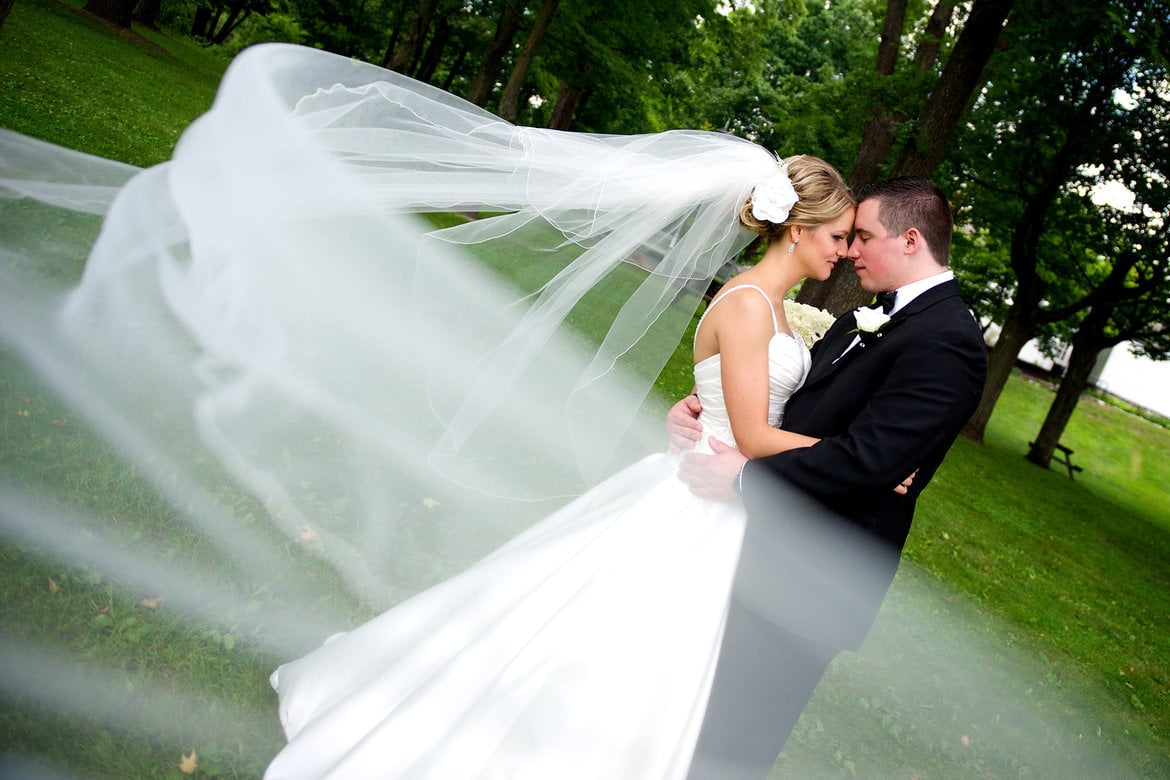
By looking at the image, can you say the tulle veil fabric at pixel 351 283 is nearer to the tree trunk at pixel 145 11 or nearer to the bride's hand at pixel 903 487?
the bride's hand at pixel 903 487

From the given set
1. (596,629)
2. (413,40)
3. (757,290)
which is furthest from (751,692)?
(413,40)

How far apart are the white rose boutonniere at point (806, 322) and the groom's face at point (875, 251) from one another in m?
0.42

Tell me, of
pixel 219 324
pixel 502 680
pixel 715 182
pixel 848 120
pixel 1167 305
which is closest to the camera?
pixel 502 680

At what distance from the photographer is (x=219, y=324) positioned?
4.34 metres

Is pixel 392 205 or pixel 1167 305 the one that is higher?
pixel 1167 305

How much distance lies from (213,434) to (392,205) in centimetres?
198

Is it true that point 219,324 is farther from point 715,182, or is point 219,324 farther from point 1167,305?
point 1167,305

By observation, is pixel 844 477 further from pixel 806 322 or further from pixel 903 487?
pixel 806 322

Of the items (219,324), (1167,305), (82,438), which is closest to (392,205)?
(219,324)

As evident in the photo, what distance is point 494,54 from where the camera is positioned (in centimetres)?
2238

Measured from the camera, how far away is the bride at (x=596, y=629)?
2.90 m

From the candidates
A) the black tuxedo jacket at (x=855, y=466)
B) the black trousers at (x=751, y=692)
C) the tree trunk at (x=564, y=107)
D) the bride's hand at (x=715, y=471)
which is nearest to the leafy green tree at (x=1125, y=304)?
the tree trunk at (x=564, y=107)

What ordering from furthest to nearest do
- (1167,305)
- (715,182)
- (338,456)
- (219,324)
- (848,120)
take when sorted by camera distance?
(1167,305) < (848,120) < (338,456) < (219,324) < (715,182)

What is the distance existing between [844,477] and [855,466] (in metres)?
0.05
